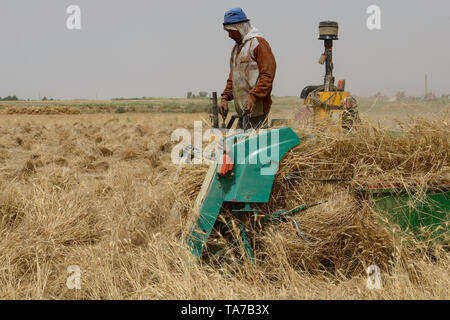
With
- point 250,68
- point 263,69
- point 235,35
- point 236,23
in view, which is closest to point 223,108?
point 250,68

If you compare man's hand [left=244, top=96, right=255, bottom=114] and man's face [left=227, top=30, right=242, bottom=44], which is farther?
man's face [left=227, top=30, right=242, bottom=44]

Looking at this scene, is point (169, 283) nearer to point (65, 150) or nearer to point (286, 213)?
point (286, 213)

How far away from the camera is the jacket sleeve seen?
464 cm

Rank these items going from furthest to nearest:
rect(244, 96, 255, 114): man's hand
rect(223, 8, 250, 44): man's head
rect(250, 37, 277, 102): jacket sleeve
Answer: rect(223, 8, 250, 44): man's head
rect(250, 37, 277, 102): jacket sleeve
rect(244, 96, 255, 114): man's hand

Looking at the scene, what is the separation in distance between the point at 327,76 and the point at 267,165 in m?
3.95

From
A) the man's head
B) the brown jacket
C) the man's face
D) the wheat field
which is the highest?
the man's head

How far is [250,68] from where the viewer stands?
15.9ft

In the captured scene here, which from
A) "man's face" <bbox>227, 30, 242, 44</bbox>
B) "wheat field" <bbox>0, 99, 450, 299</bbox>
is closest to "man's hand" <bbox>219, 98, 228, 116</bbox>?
"man's face" <bbox>227, 30, 242, 44</bbox>

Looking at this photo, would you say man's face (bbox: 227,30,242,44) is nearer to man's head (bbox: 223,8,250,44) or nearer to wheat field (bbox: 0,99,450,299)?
man's head (bbox: 223,8,250,44)

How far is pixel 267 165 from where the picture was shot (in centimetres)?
349

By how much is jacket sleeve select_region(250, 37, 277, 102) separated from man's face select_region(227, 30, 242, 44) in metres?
0.24

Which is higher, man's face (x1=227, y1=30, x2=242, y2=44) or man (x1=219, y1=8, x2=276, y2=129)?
man's face (x1=227, y1=30, x2=242, y2=44)

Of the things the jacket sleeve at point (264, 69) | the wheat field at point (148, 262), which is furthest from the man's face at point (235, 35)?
the wheat field at point (148, 262)

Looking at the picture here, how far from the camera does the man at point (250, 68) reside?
15.3 ft
